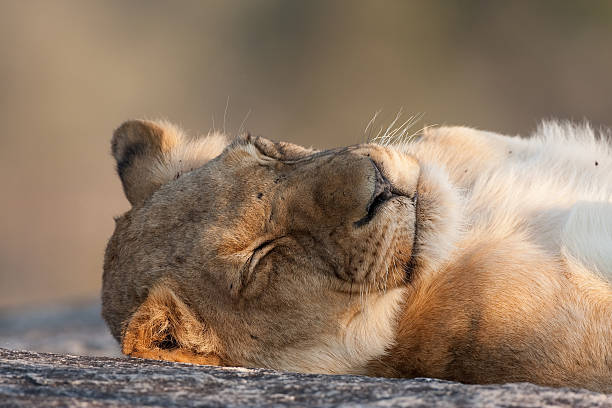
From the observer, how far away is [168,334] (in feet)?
9.29

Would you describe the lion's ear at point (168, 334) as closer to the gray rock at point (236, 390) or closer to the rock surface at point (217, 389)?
the rock surface at point (217, 389)

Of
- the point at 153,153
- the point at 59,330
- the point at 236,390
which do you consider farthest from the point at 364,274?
the point at 59,330

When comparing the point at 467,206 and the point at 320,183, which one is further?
the point at 467,206

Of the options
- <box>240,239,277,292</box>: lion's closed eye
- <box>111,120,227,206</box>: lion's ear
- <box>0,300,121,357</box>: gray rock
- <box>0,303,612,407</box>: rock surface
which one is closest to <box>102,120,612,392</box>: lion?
<box>240,239,277,292</box>: lion's closed eye

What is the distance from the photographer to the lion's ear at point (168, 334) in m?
2.75

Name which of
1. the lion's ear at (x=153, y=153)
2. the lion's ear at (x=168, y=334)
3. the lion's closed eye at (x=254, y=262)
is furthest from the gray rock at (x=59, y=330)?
the lion's closed eye at (x=254, y=262)

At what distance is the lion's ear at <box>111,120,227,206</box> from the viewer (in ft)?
11.7

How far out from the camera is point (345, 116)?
1347cm

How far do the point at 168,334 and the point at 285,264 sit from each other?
44 cm

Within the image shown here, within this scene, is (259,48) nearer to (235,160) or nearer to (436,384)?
(235,160)

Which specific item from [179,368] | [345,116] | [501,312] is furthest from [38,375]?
[345,116]

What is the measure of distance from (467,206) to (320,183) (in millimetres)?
645

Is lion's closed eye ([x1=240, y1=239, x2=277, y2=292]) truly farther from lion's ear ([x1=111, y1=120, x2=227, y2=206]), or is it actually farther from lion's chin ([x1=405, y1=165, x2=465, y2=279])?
lion's ear ([x1=111, y1=120, x2=227, y2=206])

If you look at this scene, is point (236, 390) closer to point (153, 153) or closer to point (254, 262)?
point (254, 262)
